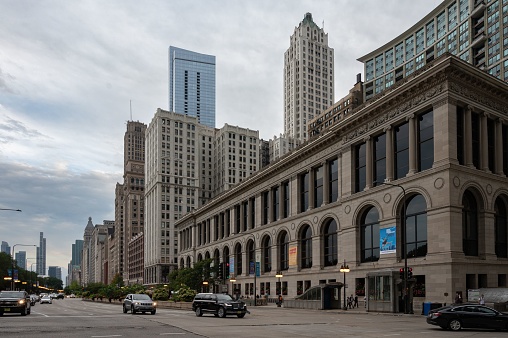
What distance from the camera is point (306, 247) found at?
6856 centimetres

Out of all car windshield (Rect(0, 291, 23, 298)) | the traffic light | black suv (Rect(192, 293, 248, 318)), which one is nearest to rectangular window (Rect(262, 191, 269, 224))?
the traffic light

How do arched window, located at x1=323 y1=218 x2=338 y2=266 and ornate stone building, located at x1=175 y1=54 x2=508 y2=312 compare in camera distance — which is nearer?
ornate stone building, located at x1=175 y1=54 x2=508 y2=312

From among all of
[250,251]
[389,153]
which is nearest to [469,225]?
[389,153]

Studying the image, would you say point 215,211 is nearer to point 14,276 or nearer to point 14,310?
point 14,276

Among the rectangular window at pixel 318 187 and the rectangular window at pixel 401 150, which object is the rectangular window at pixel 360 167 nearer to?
the rectangular window at pixel 401 150

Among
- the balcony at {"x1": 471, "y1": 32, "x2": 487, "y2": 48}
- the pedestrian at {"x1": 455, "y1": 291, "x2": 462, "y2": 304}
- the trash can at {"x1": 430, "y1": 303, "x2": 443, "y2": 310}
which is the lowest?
the trash can at {"x1": 430, "y1": 303, "x2": 443, "y2": 310}

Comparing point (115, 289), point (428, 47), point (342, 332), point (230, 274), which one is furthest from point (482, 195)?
point (428, 47)

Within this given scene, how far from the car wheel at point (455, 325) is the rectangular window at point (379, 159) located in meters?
26.5

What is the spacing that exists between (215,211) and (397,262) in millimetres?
60029

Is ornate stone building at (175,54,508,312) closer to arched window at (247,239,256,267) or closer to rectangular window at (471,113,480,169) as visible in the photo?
rectangular window at (471,113,480,169)

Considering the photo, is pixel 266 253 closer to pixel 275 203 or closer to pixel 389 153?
pixel 275 203

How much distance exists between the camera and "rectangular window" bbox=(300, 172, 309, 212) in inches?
2746

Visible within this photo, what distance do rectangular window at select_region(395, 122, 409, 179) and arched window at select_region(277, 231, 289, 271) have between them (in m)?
25.8

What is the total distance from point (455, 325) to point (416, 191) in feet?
69.7
